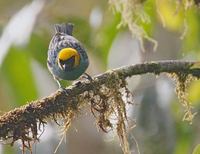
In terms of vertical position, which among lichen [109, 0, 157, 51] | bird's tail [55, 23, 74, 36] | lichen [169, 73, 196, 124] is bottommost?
lichen [169, 73, 196, 124]

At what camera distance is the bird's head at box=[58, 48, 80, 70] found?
2.28m

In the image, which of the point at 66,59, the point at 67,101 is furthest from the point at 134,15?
the point at 67,101

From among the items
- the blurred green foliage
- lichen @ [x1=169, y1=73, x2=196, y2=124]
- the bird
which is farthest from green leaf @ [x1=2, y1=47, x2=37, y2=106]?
lichen @ [x1=169, y1=73, x2=196, y2=124]

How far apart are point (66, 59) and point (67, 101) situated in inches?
13.7

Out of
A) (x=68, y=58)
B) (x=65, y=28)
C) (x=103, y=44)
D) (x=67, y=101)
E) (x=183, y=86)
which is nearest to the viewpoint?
(x=67, y=101)

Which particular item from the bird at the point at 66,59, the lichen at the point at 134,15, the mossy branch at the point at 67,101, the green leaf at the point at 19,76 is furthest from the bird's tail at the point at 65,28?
the mossy branch at the point at 67,101

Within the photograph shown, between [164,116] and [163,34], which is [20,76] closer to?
[164,116]

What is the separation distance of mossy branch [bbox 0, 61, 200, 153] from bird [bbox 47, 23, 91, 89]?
0.91ft

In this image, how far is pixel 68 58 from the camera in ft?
7.48

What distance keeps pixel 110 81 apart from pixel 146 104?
754mm

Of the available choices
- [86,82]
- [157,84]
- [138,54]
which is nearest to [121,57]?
[138,54]

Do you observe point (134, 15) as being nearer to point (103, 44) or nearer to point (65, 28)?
point (103, 44)

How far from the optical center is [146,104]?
2.73 metres

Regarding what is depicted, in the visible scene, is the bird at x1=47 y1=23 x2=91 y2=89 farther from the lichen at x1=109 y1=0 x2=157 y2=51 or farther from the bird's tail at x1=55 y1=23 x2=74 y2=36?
the lichen at x1=109 y1=0 x2=157 y2=51
